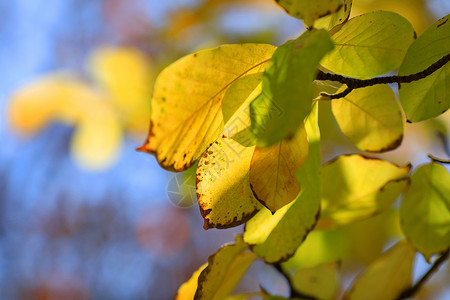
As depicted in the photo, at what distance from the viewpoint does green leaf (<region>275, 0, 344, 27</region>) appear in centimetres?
28

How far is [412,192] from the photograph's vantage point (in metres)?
0.47

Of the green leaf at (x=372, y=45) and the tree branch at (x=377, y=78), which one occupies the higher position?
the green leaf at (x=372, y=45)

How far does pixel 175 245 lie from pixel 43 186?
103 centimetres

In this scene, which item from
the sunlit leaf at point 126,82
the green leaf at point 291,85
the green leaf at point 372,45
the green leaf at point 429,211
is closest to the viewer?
the green leaf at point 291,85

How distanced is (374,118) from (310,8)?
0.17 metres

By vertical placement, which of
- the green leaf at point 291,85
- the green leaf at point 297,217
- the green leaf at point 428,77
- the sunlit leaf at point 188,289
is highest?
the green leaf at point 291,85

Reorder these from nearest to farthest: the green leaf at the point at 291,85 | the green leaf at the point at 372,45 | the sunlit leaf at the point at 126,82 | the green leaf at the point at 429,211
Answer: the green leaf at the point at 291,85 < the green leaf at the point at 372,45 < the green leaf at the point at 429,211 < the sunlit leaf at the point at 126,82

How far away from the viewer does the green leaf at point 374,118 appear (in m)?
0.41

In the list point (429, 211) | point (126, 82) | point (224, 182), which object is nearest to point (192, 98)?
point (224, 182)

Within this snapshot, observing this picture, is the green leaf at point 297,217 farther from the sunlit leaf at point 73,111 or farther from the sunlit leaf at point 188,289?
the sunlit leaf at point 73,111

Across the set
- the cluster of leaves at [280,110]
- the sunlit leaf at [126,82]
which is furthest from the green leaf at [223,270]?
the sunlit leaf at [126,82]

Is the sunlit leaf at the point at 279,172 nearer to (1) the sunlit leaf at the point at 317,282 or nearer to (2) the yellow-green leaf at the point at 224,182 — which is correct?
(2) the yellow-green leaf at the point at 224,182

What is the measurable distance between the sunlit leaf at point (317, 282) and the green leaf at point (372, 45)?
0.30m

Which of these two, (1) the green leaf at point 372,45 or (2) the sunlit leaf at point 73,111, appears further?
(2) the sunlit leaf at point 73,111
